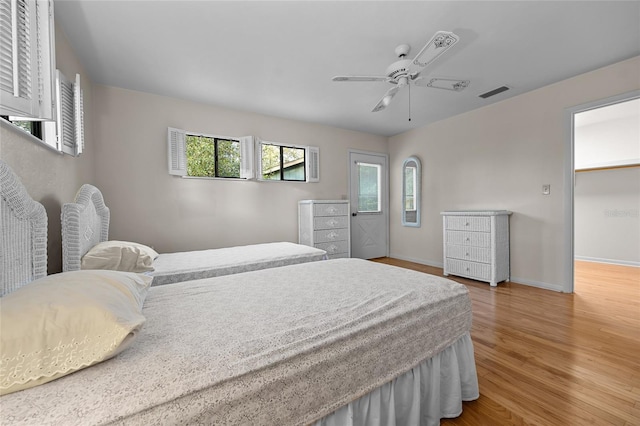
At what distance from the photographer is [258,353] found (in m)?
0.82

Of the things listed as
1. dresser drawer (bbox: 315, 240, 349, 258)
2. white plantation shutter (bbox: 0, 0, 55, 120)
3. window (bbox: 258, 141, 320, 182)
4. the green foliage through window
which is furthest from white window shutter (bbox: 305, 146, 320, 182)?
white plantation shutter (bbox: 0, 0, 55, 120)

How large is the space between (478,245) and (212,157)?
12.6 ft

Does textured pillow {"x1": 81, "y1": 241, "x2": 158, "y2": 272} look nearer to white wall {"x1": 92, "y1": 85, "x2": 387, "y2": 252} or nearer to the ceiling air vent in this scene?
white wall {"x1": 92, "y1": 85, "x2": 387, "y2": 252}

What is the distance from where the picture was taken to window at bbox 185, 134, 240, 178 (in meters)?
3.53

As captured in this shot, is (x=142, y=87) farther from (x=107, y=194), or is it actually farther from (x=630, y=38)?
(x=630, y=38)

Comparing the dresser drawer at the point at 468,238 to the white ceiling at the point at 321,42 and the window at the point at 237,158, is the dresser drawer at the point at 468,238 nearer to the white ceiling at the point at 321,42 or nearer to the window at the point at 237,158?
the white ceiling at the point at 321,42

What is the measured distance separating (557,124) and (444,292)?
3.18 m

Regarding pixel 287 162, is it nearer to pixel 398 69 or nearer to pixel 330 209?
pixel 330 209

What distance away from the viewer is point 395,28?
207 cm

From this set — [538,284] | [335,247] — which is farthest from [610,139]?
[335,247]

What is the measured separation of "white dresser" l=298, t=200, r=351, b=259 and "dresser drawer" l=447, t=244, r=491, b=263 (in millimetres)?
1526

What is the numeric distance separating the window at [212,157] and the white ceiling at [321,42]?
0.57 m

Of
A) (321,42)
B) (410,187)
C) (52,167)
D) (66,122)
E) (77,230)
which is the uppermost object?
(321,42)

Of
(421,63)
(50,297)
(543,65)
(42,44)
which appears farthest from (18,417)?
(543,65)
